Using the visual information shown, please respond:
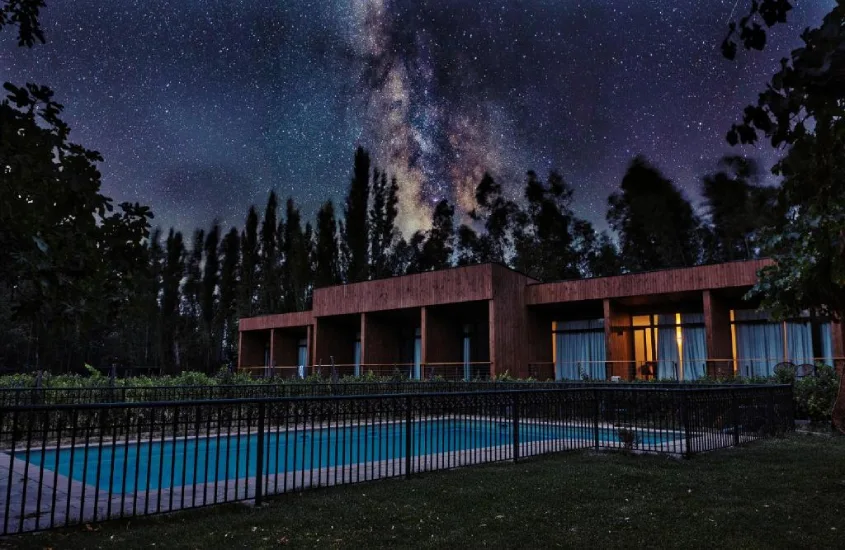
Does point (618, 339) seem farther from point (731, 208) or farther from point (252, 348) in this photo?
point (252, 348)

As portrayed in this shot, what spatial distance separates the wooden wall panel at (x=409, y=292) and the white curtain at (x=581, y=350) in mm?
5640

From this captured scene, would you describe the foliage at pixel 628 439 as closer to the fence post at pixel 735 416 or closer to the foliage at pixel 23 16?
the fence post at pixel 735 416

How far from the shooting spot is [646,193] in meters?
45.1

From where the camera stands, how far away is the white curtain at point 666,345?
25.8 meters

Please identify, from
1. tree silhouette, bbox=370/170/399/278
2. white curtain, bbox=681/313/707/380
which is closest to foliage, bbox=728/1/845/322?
white curtain, bbox=681/313/707/380

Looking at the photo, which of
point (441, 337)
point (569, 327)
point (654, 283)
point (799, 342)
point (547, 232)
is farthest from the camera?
point (547, 232)

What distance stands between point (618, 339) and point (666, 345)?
6.83 feet

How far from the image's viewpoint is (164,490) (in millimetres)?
6672

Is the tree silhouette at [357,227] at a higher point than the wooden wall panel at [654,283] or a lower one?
higher

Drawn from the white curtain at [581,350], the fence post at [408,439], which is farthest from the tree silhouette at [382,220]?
the fence post at [408,439]

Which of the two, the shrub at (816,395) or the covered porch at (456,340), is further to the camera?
the covered porch at (456,340)

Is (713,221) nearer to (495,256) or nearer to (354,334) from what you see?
(495,256)

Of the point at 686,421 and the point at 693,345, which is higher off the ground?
the point at 693,345

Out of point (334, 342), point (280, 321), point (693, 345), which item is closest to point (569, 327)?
point (693, 345)
